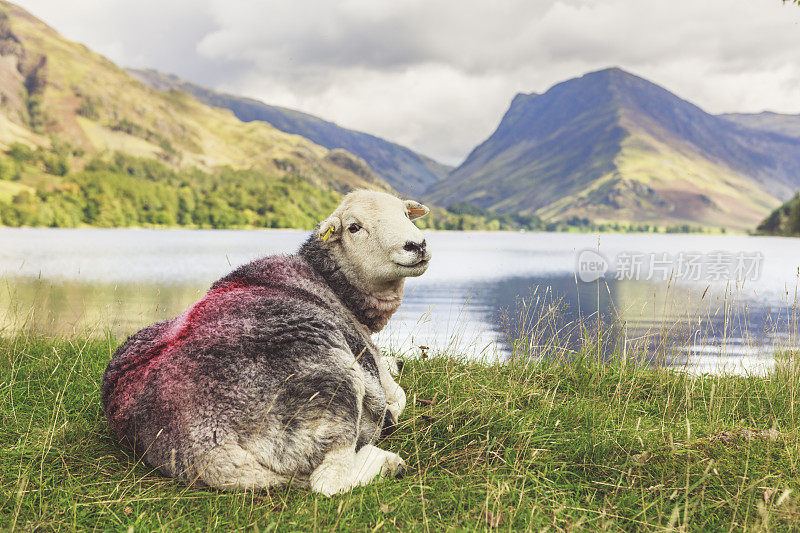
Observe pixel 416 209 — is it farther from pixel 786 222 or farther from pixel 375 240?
pixel 786 222

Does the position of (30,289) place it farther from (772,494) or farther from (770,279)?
(770,279)

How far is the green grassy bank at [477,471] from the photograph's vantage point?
3666 mm

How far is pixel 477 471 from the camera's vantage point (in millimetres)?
4430

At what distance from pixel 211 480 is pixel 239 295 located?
4.91ft

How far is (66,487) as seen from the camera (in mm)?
4125


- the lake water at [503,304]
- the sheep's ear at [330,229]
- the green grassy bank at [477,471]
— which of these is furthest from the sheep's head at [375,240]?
the lake water at [503,304]

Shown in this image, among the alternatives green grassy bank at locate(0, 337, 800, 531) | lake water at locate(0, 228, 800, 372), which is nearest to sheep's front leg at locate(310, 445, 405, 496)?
green grassy bank at locate(0, 337, 800, 531)

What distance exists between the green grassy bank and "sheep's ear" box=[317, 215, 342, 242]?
2.02 meters

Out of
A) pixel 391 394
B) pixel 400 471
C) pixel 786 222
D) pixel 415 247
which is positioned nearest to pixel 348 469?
pixel 400 471

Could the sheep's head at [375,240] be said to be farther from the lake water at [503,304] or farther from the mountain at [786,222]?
the mountain at [786,222]

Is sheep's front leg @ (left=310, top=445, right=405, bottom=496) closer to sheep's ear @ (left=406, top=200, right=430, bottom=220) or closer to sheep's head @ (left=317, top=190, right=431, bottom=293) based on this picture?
sheep's head @ (left=317, top=190, right=431, bottom=293)

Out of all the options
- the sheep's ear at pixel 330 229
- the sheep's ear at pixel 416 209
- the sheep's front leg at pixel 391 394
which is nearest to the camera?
the sheep's ear at pixel 330 229

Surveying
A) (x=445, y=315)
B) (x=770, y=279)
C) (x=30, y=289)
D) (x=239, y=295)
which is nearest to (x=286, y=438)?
(x=239, y=295)

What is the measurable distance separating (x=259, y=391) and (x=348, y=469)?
3.00ft
